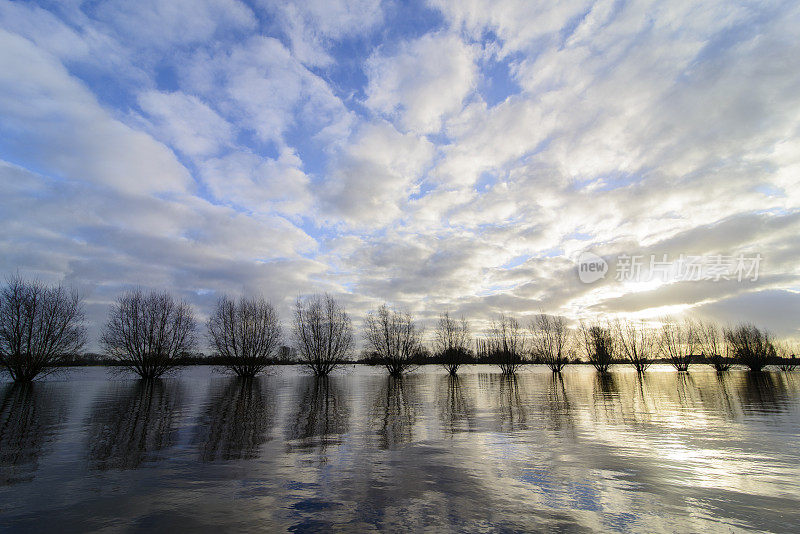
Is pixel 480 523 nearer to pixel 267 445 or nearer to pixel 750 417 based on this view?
pixel 267 445

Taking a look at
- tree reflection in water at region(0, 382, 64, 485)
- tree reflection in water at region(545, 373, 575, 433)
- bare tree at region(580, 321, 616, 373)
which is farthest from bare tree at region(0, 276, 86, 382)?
bare tree at region(580, 321, 616, 373)

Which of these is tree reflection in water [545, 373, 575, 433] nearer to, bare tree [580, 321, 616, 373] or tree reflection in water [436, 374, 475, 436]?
tree reflection in water [436, 374, 475, 436]

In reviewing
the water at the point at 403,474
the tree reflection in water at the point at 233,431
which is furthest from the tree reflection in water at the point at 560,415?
the tree reflection in water at the point at 233,431

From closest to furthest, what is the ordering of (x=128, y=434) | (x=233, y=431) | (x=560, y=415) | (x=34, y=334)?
(x=128, y=434)
(x=233, y=431)
(x=560, y=415)
(x=34, y=334)

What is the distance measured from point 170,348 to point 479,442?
164ft

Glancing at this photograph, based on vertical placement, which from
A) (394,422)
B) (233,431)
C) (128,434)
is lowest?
(394,422)

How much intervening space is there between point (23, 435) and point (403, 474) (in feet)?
40.5

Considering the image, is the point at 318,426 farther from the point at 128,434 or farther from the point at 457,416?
the point at 128,434

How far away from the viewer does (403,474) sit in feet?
23.6

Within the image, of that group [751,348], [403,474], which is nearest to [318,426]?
[403,474]

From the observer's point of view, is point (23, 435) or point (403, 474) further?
Result: point (23, 435)

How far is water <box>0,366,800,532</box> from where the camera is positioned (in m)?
5.09

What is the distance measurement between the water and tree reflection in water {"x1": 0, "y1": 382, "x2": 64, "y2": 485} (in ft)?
0.24

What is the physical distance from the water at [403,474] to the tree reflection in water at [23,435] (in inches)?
2.9
